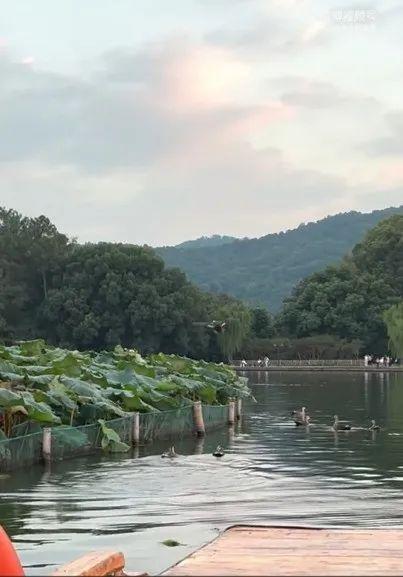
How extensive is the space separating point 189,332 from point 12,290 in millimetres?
16111

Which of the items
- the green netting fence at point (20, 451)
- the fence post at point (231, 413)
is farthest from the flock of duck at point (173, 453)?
the fence post at point (231, 413)

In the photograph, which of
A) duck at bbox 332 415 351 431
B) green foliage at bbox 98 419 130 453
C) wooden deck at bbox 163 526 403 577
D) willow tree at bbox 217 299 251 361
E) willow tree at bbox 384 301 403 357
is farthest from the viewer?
willow tree at bbox 217 299 251 361

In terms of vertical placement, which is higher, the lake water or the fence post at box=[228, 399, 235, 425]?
the fence post at box=[228, 399, 235, 425]

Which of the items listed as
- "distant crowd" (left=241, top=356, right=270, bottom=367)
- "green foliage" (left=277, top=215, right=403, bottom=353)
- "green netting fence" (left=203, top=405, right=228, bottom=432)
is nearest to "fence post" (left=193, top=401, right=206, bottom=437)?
"green netting fence" (left=203, top=405, right=228, bottom=432)

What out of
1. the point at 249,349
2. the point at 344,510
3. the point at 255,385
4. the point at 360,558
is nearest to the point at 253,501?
the point at 344,510

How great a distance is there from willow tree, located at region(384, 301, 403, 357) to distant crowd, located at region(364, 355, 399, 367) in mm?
2911

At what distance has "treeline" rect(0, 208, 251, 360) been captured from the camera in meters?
86.4

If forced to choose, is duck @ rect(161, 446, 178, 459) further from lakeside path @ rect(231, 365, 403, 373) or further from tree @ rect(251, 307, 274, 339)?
tree @ rect(251, 307, 274, 339)

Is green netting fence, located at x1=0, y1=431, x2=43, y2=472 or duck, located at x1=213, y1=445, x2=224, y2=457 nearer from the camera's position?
green netting fence, located at x1=0, y1=431, x2=43, y2=472

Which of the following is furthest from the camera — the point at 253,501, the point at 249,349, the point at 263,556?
the point at 249,349

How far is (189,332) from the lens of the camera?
3516 inches

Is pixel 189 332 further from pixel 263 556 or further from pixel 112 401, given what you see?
pixel 263 556

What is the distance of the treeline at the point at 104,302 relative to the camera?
86438mm

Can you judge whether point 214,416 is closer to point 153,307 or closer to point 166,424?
point 166,424
